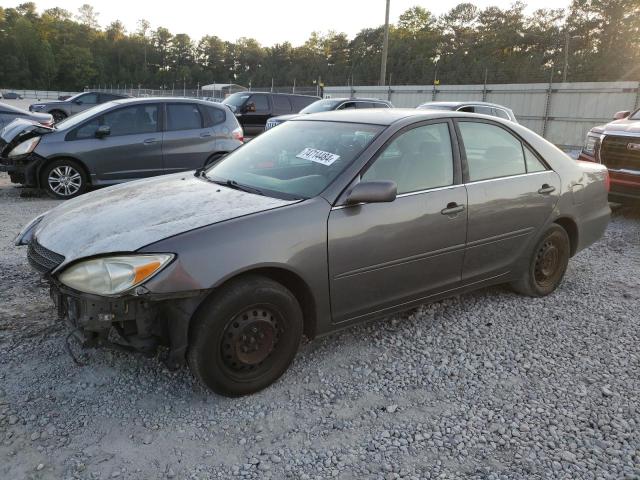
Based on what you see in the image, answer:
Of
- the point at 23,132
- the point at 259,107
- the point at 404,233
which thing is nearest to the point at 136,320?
the point at 404,233

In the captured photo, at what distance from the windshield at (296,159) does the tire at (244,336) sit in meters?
0.67

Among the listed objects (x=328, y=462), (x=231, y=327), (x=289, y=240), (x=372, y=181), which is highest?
(x=372, y=181)

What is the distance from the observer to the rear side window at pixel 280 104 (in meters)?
17.2

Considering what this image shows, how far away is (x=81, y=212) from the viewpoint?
328 centimetres

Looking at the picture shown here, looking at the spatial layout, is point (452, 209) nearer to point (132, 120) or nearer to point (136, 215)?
point (136, 215)

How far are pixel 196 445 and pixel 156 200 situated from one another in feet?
4.89

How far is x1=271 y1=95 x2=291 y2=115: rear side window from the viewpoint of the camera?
17156mm

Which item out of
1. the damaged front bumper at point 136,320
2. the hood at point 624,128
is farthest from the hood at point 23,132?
the hood at point 624,128

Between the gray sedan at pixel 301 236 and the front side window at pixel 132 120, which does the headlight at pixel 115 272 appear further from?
the front side window at pixel 132 120

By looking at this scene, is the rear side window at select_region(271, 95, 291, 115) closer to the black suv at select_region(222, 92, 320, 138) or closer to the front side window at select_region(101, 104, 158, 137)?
the black suv at select_region(222, 92, 320, 138)

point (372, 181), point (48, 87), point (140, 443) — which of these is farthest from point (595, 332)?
point (48, 87)

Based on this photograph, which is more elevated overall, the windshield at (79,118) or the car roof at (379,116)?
the car roof at (379,116)

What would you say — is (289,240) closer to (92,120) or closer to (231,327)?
(231,327)

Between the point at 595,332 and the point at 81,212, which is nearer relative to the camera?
the point at 81,212
